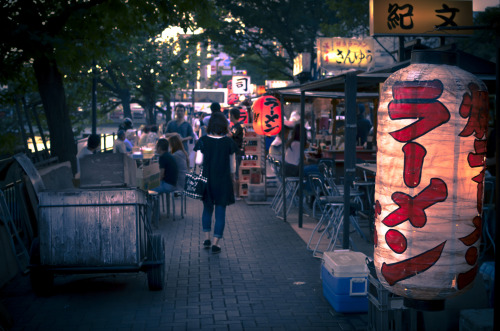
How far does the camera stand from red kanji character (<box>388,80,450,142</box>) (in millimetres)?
3828

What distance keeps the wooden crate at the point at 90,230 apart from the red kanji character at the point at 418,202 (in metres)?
3.61

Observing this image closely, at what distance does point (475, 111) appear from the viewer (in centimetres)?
388

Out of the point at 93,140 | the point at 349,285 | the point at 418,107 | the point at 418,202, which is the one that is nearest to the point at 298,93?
the point at 93,140

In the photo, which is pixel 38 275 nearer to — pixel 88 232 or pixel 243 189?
pixel 88 232

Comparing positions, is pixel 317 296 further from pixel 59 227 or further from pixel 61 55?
pixel 61 55

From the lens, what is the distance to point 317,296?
23.4ft

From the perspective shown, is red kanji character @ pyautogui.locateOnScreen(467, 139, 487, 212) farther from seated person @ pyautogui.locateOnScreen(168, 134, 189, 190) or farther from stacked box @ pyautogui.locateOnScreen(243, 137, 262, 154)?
stacked box @ pyautogui.locateOnScreen(243, 137, 262, 154)

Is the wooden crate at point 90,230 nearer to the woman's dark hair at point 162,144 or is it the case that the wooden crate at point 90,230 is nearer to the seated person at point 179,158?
the woman's dark hair at point 162,144

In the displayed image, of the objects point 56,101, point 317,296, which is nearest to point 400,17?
point 317,296

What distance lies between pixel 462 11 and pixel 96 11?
638cm

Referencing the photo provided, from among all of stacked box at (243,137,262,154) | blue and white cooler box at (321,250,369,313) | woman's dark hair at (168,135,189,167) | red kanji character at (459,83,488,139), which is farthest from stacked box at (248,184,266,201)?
red kanji character at (459,83,488,139)

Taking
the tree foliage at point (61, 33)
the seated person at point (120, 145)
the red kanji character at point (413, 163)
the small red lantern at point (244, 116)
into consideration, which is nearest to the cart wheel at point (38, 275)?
the tree foliage at point (61, 33)

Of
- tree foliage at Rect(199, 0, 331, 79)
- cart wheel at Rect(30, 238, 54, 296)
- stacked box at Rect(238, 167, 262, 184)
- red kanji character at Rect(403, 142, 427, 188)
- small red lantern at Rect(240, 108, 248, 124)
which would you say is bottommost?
cart wheel at Rect(30, 238, 54, 296)

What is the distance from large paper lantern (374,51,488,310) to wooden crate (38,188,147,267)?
11.8 ft
